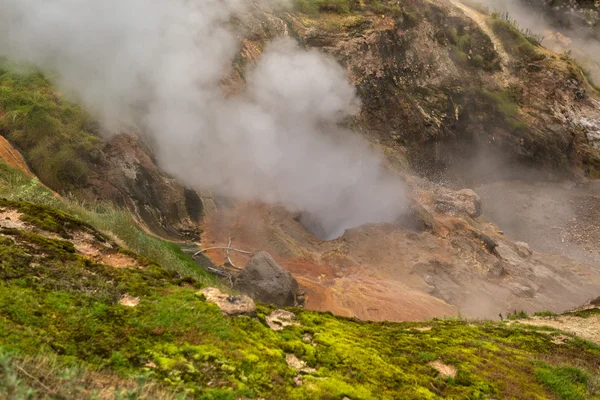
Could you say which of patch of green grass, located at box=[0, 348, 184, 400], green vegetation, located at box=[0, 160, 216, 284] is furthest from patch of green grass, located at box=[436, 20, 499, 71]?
patch of green grass, located at box=[0, 348, 184, 400]

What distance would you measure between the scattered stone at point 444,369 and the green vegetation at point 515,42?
92.0ft

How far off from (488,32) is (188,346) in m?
31.9

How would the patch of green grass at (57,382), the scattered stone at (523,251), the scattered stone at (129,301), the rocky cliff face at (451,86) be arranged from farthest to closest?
the rocky cliff face at (451,86) < the scattered stone at (523,251) < the scattered stone at (129,301) < the patch of green grass at (57,382)

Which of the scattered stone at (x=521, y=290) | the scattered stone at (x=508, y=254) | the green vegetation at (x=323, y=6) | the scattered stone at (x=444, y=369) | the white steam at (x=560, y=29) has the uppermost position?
the white steam at (x=560, y=29)

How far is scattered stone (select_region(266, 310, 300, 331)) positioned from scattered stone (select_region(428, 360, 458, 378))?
2.10 meters

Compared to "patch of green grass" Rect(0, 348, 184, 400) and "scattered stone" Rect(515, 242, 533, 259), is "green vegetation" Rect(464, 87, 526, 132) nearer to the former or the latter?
"scattered stone" Rect(515, 242, 533, 259)

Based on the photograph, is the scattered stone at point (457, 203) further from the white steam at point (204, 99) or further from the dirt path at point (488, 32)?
the dirt path at point (488, 32)

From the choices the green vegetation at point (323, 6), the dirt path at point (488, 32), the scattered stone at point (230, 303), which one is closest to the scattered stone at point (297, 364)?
the scattered stone at point (230, 303)

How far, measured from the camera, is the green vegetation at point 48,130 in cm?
→ 1345

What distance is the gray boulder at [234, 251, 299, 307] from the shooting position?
11.4m

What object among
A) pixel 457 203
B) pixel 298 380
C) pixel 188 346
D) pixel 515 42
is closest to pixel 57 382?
pixel 188 346

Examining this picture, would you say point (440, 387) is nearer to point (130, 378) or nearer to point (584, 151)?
point (130, 378)

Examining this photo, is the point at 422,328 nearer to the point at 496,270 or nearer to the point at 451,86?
the point at 496,270

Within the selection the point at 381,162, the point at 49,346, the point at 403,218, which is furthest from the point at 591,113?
the point at 49,346
